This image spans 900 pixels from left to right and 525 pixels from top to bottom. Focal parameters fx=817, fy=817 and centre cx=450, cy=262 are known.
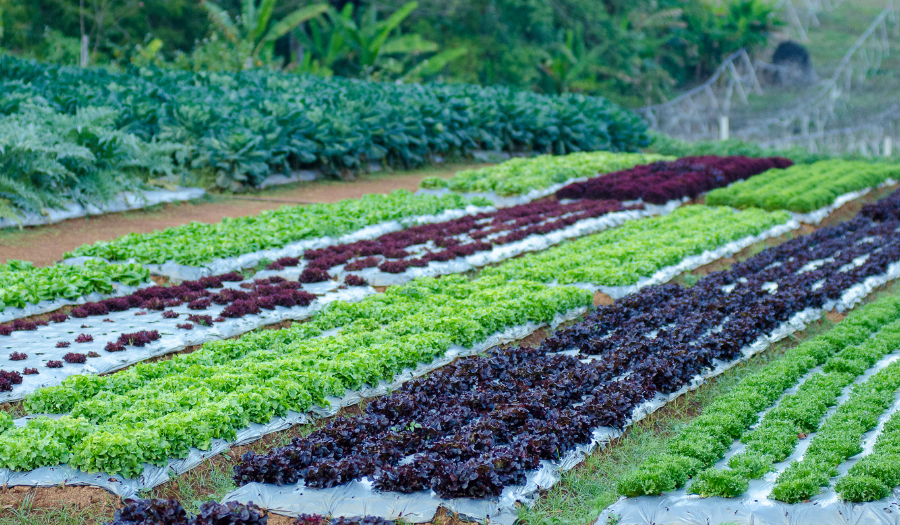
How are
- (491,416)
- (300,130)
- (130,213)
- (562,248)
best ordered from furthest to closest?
1. (300,130)
2. (130,213)
3. (562,248)
4. (491,416)

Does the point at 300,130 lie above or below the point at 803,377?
above

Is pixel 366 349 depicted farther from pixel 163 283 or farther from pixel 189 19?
pixel 189 19

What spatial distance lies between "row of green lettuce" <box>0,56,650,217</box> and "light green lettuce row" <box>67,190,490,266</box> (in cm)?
207

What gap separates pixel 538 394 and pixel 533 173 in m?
11.8

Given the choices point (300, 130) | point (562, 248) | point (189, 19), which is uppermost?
point (189, 19)

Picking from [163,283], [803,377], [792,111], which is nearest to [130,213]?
[163,283]

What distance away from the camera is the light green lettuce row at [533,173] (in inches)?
654

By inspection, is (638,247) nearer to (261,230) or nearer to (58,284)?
(261,230)

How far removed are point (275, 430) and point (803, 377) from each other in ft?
15.0

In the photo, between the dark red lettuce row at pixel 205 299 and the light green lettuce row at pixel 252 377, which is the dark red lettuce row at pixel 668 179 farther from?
the dark red lettuce row at pixel 205 299

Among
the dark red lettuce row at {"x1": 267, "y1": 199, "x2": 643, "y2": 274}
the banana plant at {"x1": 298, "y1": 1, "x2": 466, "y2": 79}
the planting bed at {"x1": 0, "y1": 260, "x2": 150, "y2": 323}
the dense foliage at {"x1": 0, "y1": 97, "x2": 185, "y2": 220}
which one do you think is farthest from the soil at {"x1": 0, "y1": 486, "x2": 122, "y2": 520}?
the banana plant at {"x1": 298, "y1": 1, "x2": 466, "y2": 79}

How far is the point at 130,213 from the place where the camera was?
1361 centimetres

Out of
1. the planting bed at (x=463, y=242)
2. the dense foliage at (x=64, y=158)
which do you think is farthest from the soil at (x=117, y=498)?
the dense foliage at (x=64, y=158)

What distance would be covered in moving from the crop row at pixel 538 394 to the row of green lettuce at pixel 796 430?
58 cm
